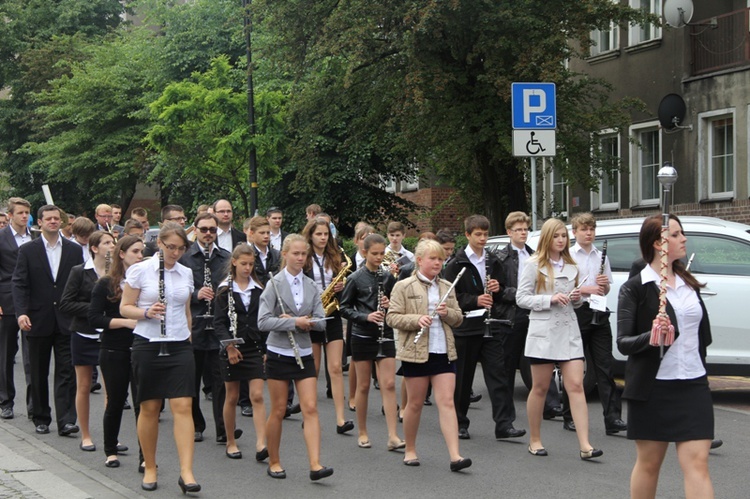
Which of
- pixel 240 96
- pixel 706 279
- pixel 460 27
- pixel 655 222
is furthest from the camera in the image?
pixel 240 96

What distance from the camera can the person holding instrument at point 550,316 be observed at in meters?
9.33

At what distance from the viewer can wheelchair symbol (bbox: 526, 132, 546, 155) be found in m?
13.9

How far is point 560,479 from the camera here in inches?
337

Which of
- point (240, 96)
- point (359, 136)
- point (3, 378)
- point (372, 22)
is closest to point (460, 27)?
point (372, 22)

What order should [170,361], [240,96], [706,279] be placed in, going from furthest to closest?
[240,96], [706,279], [170,361]

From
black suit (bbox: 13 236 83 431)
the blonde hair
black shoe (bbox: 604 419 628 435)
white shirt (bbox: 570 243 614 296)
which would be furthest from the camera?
black suit (bbox: 13 236 83 431)

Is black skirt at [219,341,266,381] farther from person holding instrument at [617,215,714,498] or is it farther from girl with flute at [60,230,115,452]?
person holding instrument at [617,215,714,498]

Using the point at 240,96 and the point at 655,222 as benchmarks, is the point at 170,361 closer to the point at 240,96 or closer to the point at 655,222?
the point at 655,222

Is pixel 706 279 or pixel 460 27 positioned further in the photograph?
pixel 460 27

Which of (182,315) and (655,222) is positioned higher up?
(655,222)

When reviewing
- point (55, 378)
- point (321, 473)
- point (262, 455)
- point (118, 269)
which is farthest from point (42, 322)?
point (321, 473)

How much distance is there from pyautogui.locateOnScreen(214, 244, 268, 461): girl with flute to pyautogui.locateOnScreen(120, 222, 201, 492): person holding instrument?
1037 millimetres

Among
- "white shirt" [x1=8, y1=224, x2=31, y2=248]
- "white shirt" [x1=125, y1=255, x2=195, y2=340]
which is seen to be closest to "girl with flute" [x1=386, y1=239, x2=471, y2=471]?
"white shirt" [x1=125, y1=255, x2=195, y2=340]

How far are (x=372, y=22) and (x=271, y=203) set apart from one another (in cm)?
1233
